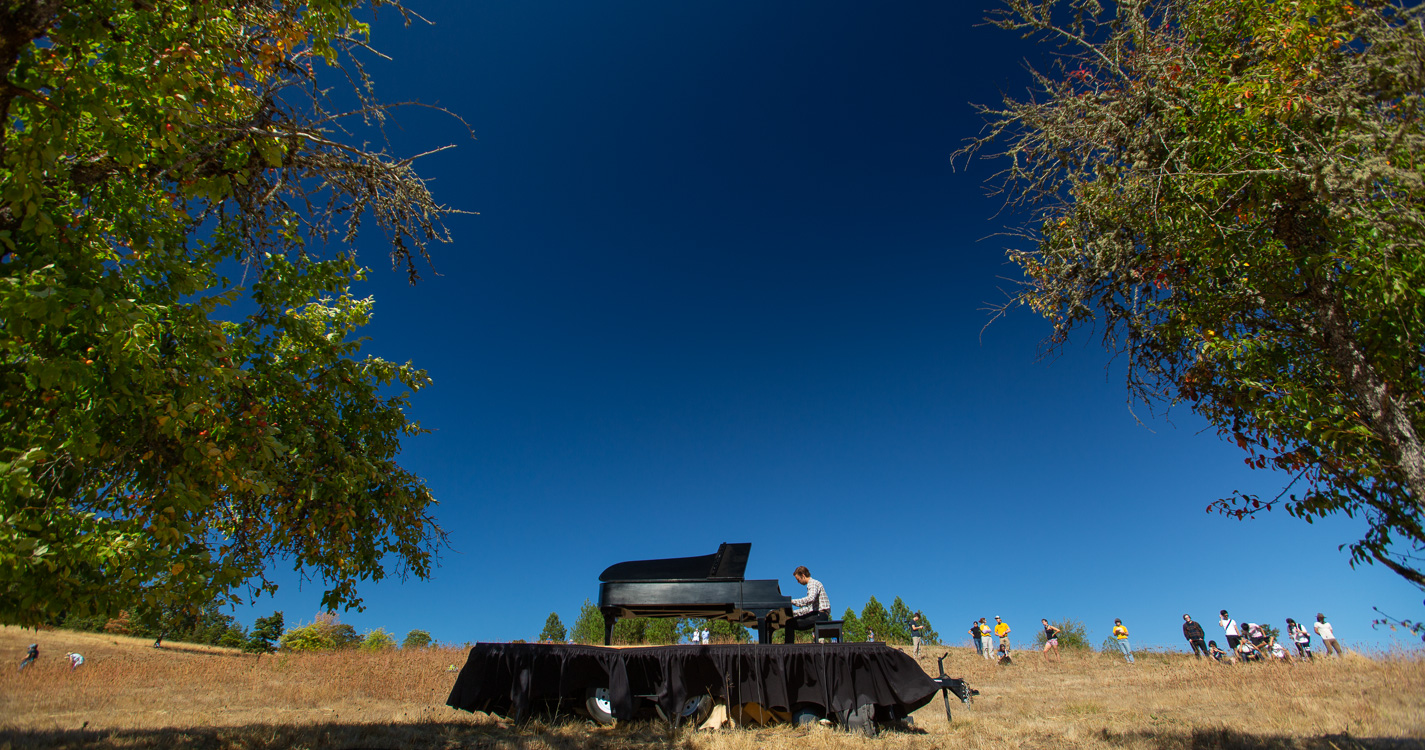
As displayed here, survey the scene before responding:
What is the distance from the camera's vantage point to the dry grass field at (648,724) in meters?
7.00

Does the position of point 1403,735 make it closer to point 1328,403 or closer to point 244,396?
point 1328,403

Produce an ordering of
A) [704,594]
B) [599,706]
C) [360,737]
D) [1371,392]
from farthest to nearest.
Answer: [704,594]
[599,706]
[360,737]
[1371,392]

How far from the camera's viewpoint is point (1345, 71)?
418cm

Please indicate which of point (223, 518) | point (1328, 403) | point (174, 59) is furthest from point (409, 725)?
point (1328, 403)

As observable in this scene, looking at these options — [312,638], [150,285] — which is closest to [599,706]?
[150,285]

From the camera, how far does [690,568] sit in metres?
10.5

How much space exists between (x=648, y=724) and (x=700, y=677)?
97 centimetres

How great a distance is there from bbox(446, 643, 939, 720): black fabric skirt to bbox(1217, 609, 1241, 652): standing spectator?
49.1 feet

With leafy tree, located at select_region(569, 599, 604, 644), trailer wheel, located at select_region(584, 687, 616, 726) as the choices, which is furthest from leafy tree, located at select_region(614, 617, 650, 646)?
trailer wheel, located at select_region(584, 687, 616, 726)

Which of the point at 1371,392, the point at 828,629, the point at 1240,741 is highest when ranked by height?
the point at 1371,392

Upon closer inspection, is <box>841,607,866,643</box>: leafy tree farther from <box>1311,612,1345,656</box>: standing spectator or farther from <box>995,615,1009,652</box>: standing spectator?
<box>1311,612,1345,656</box>: standing spectator

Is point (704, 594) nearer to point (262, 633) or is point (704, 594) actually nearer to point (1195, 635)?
point (1195, 635)

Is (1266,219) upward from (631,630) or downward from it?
upward

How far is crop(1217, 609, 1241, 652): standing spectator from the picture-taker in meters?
16.8
